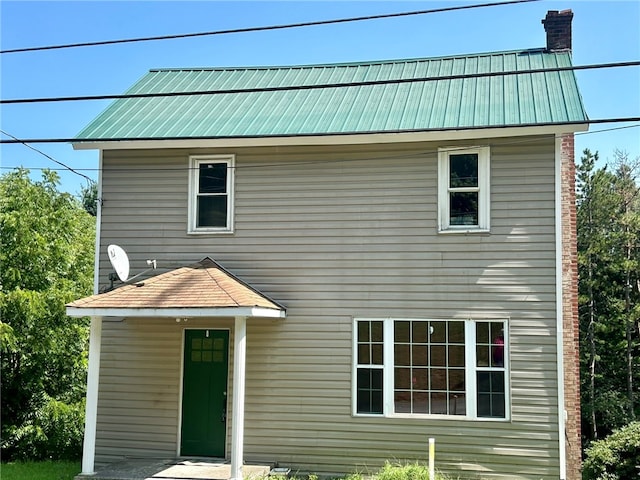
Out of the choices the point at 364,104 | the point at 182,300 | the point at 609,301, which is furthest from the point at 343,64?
the point at 609,301

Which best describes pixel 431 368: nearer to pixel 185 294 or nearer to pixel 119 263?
pixel 185 294

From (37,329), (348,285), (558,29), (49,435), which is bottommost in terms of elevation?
(49,435)

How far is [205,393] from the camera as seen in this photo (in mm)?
11031

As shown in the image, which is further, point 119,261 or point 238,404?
point 119,261

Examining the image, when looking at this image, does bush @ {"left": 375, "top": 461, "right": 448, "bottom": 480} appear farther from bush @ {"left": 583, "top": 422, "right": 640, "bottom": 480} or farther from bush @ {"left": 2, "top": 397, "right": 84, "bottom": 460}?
bush @ {"left": 2, "top": 397, "right": 84, "bottom": 460}

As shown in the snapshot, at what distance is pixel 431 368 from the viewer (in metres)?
10.3

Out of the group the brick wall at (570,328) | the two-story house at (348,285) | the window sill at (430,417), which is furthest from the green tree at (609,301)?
the window sill at (430,417)

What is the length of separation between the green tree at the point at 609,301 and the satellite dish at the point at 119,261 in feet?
76.7

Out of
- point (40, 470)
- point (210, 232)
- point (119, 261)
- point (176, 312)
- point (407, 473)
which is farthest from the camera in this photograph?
point (40, 470)

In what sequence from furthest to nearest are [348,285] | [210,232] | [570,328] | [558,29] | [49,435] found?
1. [49,435]
2. [558,29]
3. [210,232]
4. [570,328]
5. [348,285]

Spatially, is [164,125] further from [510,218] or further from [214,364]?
[510,218]

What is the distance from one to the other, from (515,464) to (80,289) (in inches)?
422

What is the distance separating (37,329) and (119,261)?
515 cm

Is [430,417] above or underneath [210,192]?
underneath
